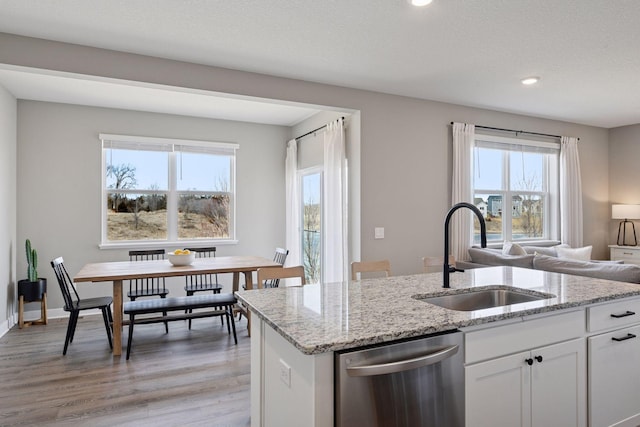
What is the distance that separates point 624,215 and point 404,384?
6240mm

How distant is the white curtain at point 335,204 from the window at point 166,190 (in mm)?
1858

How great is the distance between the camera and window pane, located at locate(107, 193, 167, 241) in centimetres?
535

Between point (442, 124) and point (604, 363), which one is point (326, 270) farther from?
point (604, 363)

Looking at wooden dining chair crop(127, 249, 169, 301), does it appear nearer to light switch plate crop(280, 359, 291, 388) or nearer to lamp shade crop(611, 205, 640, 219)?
light switch plate crop(280, 359, 291, 388)

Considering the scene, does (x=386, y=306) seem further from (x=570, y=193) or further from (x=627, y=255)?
(x=627, y=255)

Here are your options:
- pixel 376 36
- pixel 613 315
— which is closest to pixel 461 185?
pixel 376 36

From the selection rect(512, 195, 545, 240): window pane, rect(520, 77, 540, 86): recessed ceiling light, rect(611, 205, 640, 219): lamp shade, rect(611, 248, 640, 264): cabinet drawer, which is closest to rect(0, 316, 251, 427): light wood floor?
rect(520, 77, 540, 86): recessed ceiling light

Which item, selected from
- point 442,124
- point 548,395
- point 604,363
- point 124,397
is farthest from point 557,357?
point 442,124

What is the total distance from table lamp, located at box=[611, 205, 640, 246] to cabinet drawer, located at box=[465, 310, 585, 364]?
5.10 metres

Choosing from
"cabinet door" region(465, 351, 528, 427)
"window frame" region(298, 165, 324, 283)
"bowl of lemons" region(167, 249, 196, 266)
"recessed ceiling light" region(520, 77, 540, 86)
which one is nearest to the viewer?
"cabinet door" region(465, 351, 528, 427)

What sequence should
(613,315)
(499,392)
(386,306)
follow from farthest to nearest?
Answer: (613,315)
(386,306)
(499,392)

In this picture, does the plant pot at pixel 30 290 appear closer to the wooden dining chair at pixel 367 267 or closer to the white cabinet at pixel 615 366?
the wooden dining chair at pixel 367 267

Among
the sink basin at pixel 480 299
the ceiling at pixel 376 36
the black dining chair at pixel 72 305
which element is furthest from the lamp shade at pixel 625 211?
the black dining chair at pixel 72 305

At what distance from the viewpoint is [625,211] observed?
231 inches
